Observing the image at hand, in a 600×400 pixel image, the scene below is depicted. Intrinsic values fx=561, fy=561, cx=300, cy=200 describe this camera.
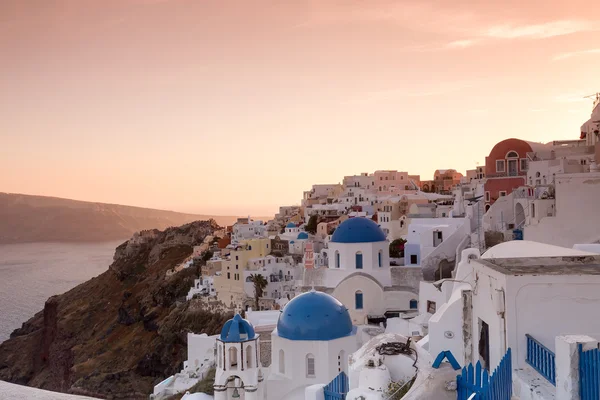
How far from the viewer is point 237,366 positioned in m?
14.3

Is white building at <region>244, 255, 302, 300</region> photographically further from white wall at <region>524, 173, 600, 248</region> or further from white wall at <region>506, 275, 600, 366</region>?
white wall at <region>506, 275, 600, 366</region>

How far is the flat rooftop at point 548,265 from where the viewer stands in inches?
232

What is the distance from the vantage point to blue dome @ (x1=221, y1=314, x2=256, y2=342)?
14.4m

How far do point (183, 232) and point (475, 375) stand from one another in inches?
2364

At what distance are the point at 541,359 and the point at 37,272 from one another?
12638cm

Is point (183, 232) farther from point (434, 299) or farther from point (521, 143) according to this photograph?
point (434, 299)

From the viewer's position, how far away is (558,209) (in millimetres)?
17719

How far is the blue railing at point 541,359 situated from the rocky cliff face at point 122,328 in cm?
3171

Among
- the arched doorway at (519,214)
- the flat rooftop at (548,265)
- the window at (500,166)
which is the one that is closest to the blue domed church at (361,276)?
the arched doorway at (519,214)

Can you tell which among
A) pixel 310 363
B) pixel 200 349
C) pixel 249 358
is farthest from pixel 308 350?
pixel 200 349

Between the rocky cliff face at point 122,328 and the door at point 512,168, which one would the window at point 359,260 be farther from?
the rocky cliff face at point 122,328

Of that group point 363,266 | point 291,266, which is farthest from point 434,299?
point 291,266

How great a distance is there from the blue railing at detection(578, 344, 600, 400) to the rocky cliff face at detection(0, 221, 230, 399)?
32577 mm

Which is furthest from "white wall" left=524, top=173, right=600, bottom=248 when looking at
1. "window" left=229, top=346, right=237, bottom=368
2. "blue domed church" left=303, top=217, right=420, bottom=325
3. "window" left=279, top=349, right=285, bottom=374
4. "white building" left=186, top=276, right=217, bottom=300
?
"white building" left=186, top=276, right=217, bottom=300
